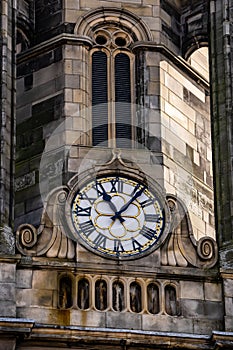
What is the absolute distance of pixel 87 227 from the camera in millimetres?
37469

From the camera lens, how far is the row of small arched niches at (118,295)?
36438mm

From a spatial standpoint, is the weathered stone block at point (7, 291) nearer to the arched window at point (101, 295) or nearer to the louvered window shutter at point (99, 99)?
the arched window at point (101, 295)

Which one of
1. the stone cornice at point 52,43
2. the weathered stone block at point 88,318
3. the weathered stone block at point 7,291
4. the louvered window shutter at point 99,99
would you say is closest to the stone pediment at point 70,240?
the weathered stone block at point 7,291

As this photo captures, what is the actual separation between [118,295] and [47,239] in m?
1.41

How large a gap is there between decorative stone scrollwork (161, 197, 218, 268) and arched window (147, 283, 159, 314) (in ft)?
1.50

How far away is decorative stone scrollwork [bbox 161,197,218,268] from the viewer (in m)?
37.2

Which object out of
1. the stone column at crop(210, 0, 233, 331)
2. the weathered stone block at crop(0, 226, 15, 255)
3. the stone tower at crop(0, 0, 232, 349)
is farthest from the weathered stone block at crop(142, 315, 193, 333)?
the weathered stone block at crop(0, 226, 15, 255)

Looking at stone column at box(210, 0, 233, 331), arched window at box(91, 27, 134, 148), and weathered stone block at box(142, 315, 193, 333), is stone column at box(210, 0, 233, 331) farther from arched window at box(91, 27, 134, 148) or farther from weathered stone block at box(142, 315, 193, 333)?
arched window at box(91, 27, 134, 148)

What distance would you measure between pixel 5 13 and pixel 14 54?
733 millimetres

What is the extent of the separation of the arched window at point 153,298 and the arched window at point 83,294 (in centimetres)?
95

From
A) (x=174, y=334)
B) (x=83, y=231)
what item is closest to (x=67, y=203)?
(x=83, y=231)

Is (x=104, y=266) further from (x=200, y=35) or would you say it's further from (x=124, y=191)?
(x=200, y=35)

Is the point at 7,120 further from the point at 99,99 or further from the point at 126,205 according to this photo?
the point at 99,99

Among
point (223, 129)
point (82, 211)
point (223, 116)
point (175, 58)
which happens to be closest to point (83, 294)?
point (82, 211)
